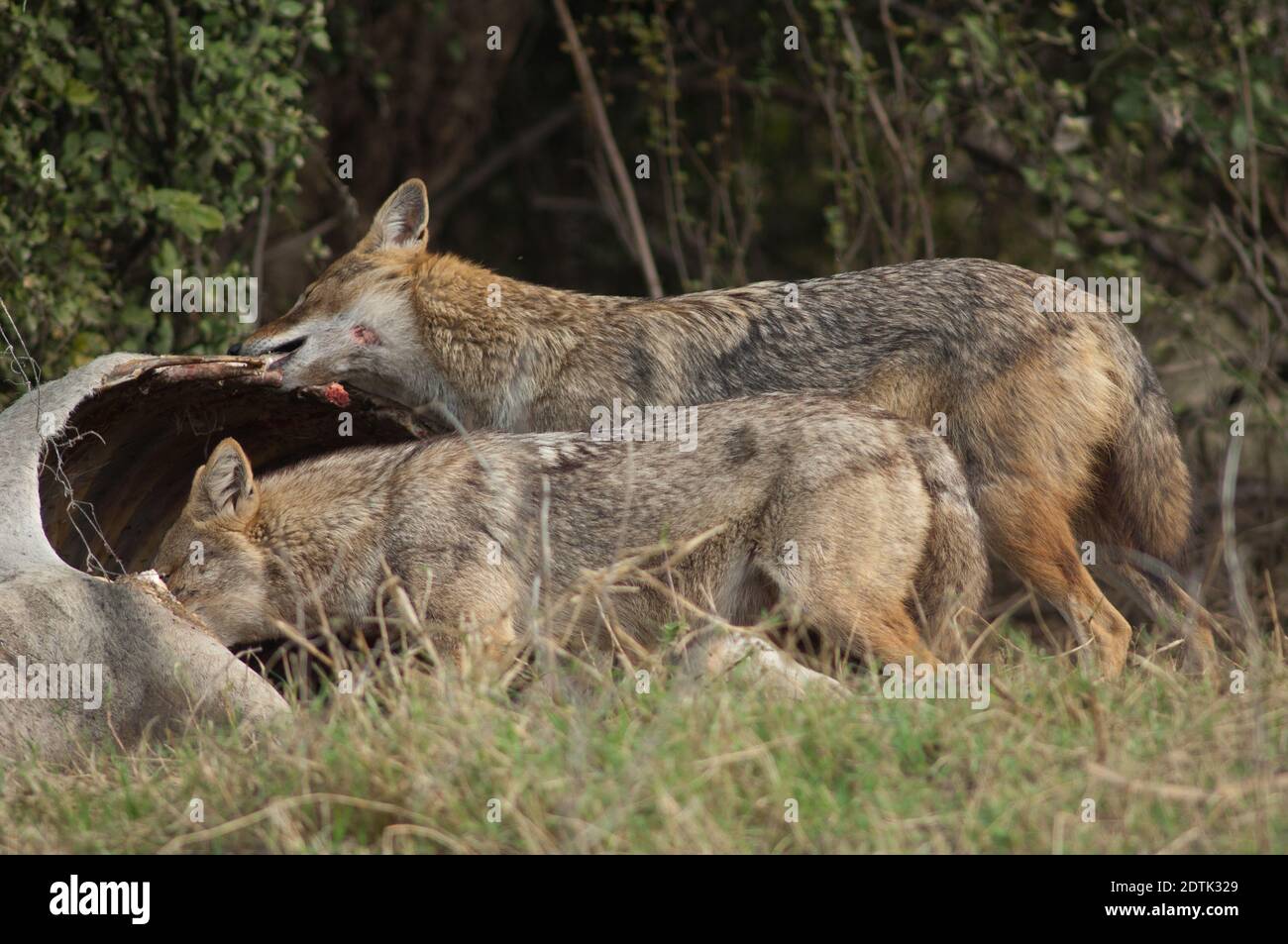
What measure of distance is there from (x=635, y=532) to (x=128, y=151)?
3551mm

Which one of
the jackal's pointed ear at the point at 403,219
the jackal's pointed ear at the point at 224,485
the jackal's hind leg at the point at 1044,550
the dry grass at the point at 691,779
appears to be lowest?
the dry grass at the point at 691,779

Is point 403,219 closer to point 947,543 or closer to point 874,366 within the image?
point 874,366

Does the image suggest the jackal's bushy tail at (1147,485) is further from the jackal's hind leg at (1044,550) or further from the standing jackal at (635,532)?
the standing jackal at (635,532)

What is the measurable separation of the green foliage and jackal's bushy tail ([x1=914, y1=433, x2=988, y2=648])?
3.73 metres

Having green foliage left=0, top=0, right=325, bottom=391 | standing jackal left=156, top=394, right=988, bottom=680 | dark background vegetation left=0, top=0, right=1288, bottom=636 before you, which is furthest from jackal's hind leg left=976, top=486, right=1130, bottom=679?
green foliage left=0, top=0, right=325, bottom=391

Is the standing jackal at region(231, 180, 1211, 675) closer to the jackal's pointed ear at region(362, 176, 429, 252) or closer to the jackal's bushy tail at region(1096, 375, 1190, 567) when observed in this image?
the jackal's bushy tail at region(1096, 375, 1190, 567)

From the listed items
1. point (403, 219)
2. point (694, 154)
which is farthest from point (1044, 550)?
point (694, 154)

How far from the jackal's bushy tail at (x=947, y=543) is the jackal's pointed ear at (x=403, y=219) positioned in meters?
2.81

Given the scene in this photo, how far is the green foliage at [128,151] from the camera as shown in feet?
23.2

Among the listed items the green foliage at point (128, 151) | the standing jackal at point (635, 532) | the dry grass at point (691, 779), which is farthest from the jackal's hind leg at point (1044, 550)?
the green foliage at point (128, 151)

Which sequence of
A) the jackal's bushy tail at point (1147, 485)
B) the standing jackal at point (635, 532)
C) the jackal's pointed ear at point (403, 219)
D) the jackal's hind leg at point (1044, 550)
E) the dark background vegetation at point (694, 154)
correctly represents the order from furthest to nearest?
1. the dark background vegetation at point (694, 154)
2. the jackal's pointed ear at point (403, 219)
3. the jackal's bushy tail at point (1147, 485)
4. the jackal's hind leg at point (1044, 550)
5. the standing jackal at point (635, 532)

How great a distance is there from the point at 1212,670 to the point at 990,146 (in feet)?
18.1

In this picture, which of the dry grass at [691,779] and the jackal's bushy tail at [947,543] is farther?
the jackal's bushy tail at [947,543]

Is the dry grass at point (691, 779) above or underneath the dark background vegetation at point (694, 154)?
underneath
